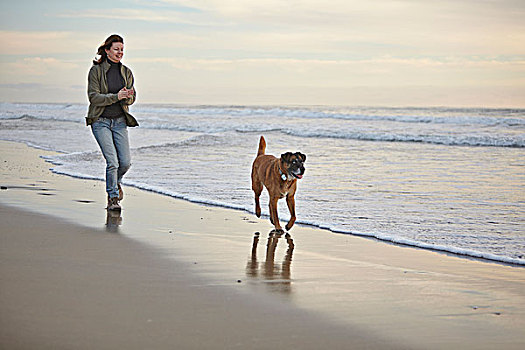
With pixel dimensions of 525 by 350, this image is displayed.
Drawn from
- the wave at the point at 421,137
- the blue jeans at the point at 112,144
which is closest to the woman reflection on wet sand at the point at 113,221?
the blue jeans at the point at 112,144

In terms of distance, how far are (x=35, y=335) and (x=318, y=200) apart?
5693mm

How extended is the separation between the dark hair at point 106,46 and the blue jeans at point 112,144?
67 cm

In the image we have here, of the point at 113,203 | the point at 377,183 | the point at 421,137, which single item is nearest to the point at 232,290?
the point at 113,203

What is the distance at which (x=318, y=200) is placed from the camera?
820 centimetres

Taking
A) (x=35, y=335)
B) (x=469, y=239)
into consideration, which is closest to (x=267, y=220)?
(x=469, y=239)

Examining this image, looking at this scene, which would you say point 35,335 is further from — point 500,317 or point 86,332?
point 500,317

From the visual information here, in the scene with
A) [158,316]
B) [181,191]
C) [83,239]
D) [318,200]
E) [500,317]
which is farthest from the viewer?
[181,191]

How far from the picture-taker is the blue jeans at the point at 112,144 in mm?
6859

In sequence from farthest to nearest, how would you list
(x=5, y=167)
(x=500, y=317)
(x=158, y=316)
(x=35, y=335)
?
1. (x=5, y=167)
2. (x=500, y=317)
3. (x=158, y=316)
4. (x=35, y=335)

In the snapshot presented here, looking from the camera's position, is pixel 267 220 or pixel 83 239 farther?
pixel 267 220

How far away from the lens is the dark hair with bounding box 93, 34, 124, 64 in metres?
6.56

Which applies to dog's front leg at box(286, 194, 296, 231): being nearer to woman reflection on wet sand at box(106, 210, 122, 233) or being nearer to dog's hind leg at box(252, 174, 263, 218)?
dog's hind leg at box(252, 174, 263, 218)

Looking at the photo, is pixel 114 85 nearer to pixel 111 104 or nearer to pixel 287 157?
pixel 111 104

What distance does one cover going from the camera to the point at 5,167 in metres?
11.0
